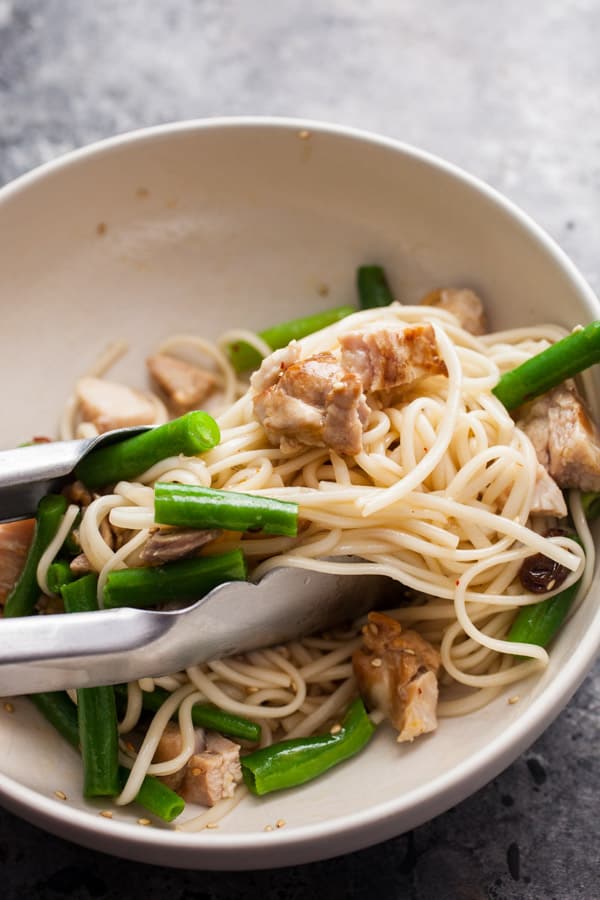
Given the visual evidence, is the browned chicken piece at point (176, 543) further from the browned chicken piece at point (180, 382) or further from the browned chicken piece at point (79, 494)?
the browned chicken piece at point (180, 382)

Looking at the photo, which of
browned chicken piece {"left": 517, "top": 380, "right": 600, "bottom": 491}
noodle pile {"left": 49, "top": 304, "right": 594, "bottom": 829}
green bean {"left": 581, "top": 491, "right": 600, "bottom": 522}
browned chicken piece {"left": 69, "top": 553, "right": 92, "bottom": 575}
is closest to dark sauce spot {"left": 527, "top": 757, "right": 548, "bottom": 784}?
noodle pile {"left": 49, "top": 304, "right": 594, "bottom": 829}

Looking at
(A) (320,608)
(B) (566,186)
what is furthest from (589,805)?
(B) (566,186)

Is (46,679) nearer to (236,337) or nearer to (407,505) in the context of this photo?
(407,505)

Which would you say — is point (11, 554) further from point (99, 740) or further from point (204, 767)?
point (204, 767)

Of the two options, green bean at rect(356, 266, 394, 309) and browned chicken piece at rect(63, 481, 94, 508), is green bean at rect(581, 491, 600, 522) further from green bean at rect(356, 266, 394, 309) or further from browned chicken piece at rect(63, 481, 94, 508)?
browned chicken piece at rect(63, 481, 94, 508)

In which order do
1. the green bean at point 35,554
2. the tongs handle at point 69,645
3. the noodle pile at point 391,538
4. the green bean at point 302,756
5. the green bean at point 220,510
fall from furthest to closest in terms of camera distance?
the green bean at point 35,554 → the noodle pile at point 391,538 → the green bean at point 302,756 → the green bean at point 220,510 → the tongs handle at point 69,645

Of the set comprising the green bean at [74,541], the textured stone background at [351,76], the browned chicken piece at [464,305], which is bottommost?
the green bean at [74,541]

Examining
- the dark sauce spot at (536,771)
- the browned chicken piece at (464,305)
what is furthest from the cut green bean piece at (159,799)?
the browned chicken piece at (464,305)
